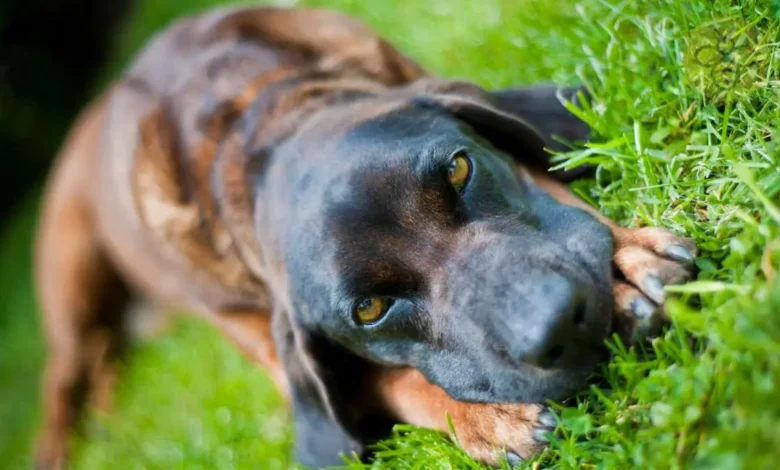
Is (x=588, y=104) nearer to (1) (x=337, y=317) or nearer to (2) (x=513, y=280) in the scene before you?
(2) (x=513, y=280)

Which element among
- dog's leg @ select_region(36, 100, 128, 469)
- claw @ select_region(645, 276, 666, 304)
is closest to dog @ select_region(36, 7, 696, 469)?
claw @ select_region(645, 276, 666, 304)

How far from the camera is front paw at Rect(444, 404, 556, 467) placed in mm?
2430

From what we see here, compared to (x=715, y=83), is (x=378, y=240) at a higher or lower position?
lower

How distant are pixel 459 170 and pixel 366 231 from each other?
0.41 m

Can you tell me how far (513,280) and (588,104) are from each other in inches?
41.9

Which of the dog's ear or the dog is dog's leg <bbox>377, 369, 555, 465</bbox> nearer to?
the dog

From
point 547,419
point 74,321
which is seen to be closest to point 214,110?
point 547,419

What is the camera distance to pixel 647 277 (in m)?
2.30

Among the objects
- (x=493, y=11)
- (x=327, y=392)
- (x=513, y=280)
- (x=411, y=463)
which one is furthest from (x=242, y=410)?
(x=493, y=11)

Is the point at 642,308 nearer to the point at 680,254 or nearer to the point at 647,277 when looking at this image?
the point at 647,277

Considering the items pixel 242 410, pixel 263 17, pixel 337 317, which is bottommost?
pixel 242 410

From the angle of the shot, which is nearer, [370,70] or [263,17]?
[370,70]

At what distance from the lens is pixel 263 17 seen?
4.65 metres

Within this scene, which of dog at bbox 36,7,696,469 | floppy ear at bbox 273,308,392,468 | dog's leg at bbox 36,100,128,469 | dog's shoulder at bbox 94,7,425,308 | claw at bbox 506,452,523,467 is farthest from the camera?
dog's leg at bbox 36,100,128,469
